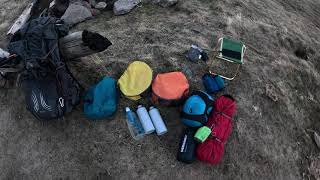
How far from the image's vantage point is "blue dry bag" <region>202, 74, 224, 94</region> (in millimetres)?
9250

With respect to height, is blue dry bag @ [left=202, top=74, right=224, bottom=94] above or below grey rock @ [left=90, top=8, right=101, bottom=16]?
above

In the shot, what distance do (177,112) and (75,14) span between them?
3835mm

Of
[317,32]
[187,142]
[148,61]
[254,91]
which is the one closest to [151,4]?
[148,61]

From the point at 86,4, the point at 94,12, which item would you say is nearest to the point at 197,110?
the point at 94,12

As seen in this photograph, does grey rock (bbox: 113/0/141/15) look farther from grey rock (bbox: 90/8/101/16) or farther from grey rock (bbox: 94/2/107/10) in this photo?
grey rock (bbox: 90/8/101/16)

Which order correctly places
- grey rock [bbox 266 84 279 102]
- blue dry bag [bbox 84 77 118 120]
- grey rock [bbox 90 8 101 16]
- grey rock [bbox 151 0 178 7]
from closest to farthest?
1. blue dry bag [bbox 84 77 118 120]
2. grey rock [bbox 266 84 279 102]
3. grey rock [bbox 90 8 101 16]
4. grey rock [bbox 151 0 178 7]

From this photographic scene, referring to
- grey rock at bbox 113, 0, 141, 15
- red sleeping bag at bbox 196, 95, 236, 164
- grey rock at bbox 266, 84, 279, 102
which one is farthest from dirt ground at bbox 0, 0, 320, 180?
red sleeping bag at bbox 196, 95, 236, 164

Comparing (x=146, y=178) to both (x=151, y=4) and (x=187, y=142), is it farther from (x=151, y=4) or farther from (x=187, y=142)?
(x=151, y=4)

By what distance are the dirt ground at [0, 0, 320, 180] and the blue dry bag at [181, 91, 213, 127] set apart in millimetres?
389

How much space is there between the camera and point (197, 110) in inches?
334

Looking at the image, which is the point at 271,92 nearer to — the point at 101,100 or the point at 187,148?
the point at 187,148

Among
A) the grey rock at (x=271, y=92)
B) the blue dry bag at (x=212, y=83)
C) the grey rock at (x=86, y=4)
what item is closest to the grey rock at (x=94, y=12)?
the grey rock at (x=86, y=4)

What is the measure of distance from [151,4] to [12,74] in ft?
13.3

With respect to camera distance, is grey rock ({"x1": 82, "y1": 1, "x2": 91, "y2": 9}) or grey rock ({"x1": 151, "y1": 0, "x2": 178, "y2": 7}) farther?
grey rock ({"x1": 151, "y1": 0, "x2": 178, "y2": 7})
